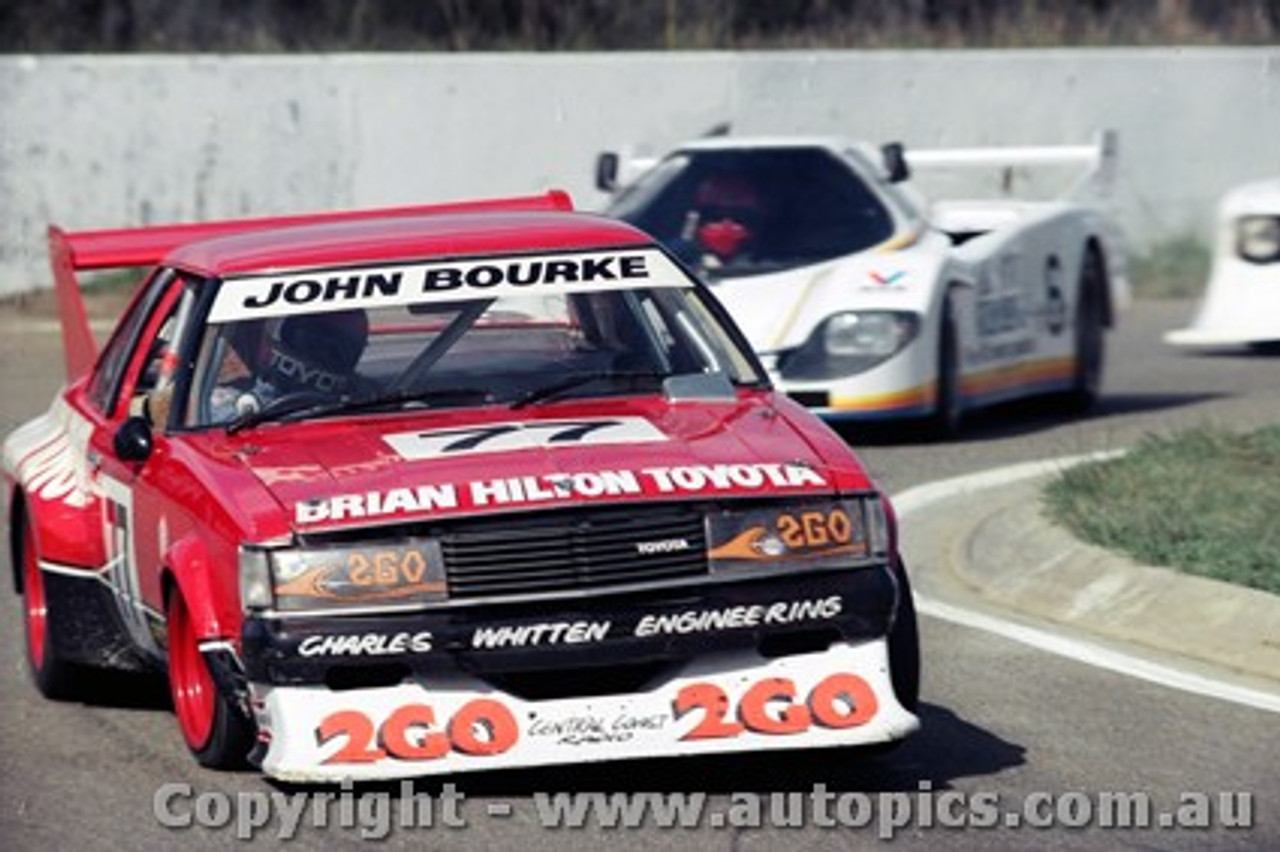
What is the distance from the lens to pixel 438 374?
827 cm

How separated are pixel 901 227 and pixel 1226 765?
7.52 meters

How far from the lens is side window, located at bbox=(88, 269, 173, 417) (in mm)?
9008

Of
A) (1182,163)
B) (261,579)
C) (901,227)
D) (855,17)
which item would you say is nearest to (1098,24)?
(855,17)

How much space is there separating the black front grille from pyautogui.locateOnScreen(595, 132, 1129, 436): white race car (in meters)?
6.97

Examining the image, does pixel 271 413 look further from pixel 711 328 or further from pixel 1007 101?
pixel 1007 101

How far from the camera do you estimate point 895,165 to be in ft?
51.6

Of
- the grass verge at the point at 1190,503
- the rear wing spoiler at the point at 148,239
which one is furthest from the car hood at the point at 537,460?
the grass verge at the point at 1190,503

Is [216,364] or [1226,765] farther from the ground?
[216,364]

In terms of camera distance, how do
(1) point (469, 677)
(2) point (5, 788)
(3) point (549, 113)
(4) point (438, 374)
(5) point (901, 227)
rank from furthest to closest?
1. (3) point (549, 113)
2. (5) point (901, 227)
3. (4) point (438, 374)
4. (2) point (5, 788)
5. (1) point (469, 677)

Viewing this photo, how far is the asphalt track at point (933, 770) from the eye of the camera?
22.9 feet

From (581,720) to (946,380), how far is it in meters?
7.83

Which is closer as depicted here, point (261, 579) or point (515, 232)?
point (261, 579)

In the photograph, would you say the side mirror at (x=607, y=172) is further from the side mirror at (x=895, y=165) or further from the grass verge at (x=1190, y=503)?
the grass verge at (x=1190, y=503)

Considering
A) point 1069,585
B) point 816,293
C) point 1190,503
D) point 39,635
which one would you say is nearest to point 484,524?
point 39,635
